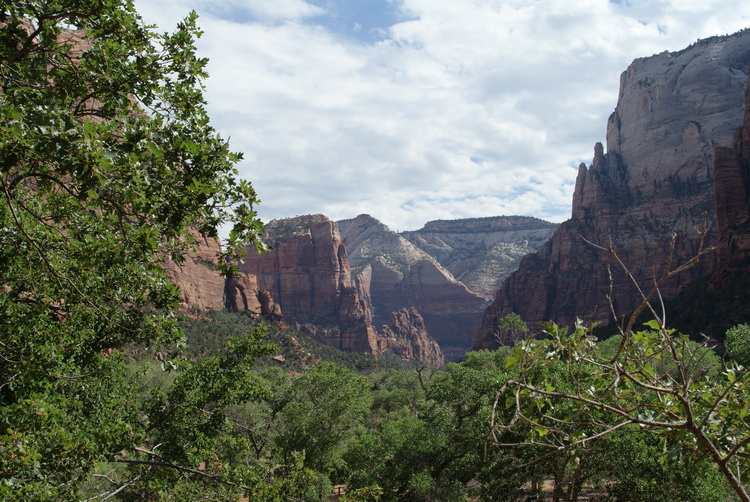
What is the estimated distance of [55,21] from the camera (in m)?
4.55

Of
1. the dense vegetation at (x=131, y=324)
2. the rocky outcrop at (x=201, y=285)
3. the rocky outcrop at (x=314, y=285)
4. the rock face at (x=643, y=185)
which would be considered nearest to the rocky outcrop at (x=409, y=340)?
the rocky outcrop at (x=314, y=285)

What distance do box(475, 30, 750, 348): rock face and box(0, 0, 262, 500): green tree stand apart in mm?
93953

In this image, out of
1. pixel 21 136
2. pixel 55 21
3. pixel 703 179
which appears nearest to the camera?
pixel 21 136

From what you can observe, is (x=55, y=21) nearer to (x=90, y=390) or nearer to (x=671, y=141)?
(x=90, y=390)

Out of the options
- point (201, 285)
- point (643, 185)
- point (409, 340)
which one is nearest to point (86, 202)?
point (201, 285)

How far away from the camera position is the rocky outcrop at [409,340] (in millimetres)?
160500

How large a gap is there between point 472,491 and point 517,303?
103 meters

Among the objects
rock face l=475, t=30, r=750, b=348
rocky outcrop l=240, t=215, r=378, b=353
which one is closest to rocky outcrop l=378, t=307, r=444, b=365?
rocky outcrop l=240, t=215, r=378, b=353

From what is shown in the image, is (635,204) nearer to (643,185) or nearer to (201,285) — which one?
(643,185)

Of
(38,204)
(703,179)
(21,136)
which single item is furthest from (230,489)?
(703,179)

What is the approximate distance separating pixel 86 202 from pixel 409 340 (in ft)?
557

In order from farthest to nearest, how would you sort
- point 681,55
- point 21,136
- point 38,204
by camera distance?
point 681,55, point 38,204, point 21,136

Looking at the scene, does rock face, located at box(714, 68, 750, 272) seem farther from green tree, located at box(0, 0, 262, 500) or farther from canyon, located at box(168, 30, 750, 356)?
green tree, located at box(0, 0, 262, 500)

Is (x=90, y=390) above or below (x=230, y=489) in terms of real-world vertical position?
above
